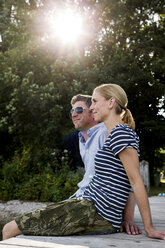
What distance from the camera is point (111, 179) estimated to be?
2.18 m

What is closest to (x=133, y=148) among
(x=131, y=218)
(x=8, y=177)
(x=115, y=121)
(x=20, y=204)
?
(x=115, y=121)

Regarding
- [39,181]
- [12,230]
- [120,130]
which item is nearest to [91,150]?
[120,130]

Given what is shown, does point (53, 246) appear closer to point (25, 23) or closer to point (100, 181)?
point (100, 181)

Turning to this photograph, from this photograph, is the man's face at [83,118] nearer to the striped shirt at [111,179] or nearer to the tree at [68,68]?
the striped shirt at [111,179]

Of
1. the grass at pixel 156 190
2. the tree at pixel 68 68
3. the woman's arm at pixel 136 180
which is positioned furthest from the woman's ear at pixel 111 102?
the grass at pixel 156 190

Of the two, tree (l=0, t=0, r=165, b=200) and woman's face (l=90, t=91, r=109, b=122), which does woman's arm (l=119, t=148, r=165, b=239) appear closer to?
woman's face (l=90, t=91, r=109, b=122)

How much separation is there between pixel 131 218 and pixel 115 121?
2.44 ft

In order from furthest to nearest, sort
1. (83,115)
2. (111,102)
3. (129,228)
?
1. (83,115)
2. (129,228)
3. (111,102)

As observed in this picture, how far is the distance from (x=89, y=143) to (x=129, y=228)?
0.75m

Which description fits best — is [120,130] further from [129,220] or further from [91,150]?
[129,220]

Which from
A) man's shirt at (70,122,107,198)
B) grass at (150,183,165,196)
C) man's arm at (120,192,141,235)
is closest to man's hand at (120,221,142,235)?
man's arm at (120,192,141,235)

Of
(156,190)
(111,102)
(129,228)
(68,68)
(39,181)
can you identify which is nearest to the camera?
(111,102)

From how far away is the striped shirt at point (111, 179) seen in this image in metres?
2.12

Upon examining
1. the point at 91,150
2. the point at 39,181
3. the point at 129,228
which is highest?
the point at 91,150
